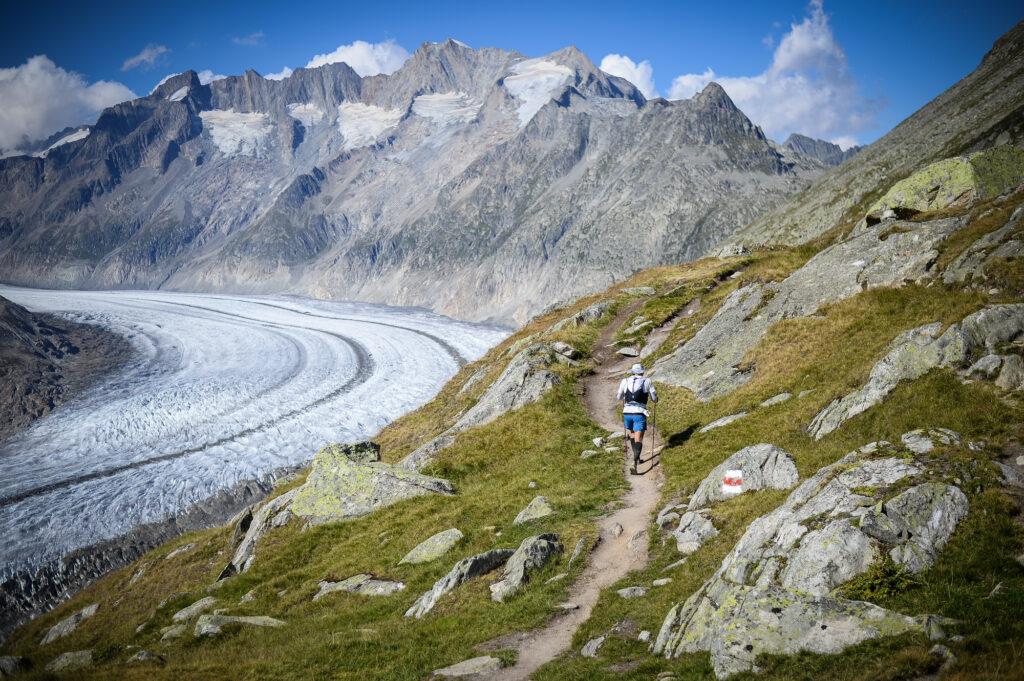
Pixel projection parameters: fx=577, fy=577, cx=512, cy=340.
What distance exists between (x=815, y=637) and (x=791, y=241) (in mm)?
125801

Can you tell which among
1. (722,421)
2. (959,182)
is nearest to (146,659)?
(722,421)

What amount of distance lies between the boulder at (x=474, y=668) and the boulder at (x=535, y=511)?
308 inches

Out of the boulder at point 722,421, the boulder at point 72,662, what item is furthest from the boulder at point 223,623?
the boulder at point 722,421

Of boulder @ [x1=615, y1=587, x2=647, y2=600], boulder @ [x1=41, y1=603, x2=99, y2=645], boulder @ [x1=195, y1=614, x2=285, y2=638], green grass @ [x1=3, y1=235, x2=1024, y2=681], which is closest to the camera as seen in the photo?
green grass @ [x1=3, y1=235, x2=1024, y2=681]

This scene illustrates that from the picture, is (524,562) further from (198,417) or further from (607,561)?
(198,417)

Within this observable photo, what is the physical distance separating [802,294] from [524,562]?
2355 centimetres

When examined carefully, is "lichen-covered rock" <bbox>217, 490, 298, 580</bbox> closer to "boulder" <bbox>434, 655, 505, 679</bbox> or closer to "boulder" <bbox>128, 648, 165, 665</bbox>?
"boulder" <bbox>128, 648, 165, 665</bbox>

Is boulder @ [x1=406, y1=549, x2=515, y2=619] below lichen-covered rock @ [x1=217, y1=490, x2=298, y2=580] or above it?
above

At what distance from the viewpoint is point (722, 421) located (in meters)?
23.7

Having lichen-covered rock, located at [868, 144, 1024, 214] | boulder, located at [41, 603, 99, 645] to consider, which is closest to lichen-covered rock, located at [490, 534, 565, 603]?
lichen-covered rock, located at [868, 144, 1024, 214]

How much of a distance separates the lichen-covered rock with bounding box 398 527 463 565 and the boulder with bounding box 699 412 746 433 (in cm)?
1083

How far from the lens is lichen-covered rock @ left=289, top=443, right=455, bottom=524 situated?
27109 mm

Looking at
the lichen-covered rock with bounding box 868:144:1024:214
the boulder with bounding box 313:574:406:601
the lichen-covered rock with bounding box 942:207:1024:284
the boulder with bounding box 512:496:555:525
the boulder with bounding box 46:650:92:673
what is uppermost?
the lichen-covered rock with bounding box 868:144:1024:214

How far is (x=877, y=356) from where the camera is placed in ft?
64.6
